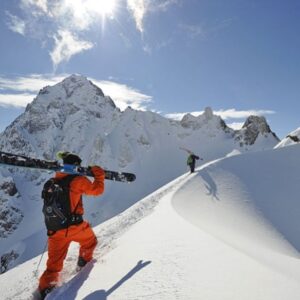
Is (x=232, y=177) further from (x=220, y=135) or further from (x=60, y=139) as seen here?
(x=60, y=139)

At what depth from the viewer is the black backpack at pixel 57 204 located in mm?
6406

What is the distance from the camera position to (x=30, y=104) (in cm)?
16938

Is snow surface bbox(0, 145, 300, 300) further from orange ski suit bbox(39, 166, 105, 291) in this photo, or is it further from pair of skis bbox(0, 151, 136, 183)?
pair of skis bbox(0, 151, 136, 183)

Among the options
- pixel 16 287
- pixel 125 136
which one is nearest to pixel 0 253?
pixel 125 136

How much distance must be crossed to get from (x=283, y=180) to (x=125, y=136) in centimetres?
8903

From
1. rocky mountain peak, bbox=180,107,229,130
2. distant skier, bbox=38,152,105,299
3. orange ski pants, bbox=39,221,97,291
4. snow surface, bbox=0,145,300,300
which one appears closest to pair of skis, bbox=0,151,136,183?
distant skier, bbox=38,152,105,299

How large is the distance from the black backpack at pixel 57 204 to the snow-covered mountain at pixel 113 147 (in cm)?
7319

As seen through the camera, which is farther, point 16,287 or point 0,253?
point 0,253

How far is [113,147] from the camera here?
4313 inches


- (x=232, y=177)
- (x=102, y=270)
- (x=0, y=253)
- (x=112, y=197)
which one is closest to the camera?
(x=102, y=270)

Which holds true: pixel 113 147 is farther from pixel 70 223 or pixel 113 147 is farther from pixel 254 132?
pixel 70 223

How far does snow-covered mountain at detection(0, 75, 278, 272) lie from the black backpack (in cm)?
7319

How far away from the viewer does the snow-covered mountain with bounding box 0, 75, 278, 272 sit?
8981 cm

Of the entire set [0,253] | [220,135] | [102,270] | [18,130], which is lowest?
[0,253]
